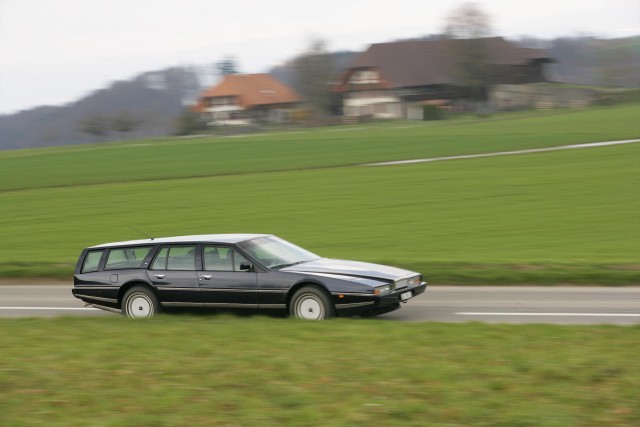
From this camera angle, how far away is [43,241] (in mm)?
25453

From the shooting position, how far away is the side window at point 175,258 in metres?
12.9

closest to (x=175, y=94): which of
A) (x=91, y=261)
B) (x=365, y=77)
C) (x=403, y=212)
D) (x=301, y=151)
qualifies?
(x=365, y=77)

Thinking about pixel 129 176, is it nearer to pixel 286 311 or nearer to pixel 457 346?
pixel 286 311

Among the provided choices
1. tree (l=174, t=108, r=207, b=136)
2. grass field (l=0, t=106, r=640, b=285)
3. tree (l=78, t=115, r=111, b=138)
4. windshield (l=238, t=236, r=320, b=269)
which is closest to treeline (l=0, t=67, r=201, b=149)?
tree (l=78, t=115, r=111, b=138)

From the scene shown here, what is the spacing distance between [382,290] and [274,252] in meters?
2.05

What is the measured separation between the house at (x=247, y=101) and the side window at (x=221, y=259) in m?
117

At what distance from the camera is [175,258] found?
42.7ft

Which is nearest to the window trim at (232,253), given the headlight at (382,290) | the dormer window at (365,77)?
the headlight at (382,290)

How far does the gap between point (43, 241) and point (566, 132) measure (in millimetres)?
39097

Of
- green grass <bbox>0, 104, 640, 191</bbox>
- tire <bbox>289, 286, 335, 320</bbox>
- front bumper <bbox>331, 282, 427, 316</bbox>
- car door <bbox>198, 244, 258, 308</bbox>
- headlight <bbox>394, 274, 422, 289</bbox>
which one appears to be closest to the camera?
front bumper <bbox>331, 282, 427, 316</bbox>

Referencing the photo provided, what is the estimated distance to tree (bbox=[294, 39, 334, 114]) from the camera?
122375 mm

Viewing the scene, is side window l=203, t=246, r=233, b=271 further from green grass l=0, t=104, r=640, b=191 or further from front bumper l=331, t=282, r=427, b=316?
green grass l=0, t=104, r=640, b=191

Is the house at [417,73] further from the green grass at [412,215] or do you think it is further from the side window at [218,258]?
the side window at [218,258]

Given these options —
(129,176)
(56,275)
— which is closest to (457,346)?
(56,275)
